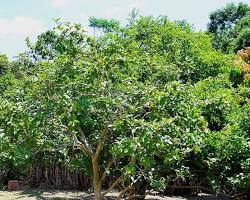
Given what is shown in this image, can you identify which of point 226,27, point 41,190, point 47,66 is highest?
point 226,27

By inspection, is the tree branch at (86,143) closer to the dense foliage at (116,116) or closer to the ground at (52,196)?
the dense foliage at (116,116)

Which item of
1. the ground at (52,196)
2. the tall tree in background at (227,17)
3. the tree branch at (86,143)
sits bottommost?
the ground at (52,196)

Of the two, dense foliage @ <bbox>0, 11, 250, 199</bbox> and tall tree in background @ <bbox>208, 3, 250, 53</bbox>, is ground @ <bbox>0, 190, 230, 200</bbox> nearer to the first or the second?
dense foliage @ <bbox>0, 11, 250, 199</bbox>

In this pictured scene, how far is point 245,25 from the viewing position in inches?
999

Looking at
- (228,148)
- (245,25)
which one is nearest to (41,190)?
(228,148)

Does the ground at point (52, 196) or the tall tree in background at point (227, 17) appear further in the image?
the tall tree in background at point (227, 17)

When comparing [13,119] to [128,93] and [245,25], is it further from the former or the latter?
[245,25]

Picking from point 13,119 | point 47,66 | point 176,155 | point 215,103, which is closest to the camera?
point 176,155

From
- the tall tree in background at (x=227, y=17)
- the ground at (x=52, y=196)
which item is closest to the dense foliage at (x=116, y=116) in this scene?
the ground at (x=52, y=196)

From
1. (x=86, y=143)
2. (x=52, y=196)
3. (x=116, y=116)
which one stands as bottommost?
(x=52, y=196)

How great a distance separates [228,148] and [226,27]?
24.1 metres

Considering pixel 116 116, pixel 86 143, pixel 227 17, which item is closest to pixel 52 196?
pixel 86 143

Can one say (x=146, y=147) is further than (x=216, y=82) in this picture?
No

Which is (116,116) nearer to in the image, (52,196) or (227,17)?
(52,196)
